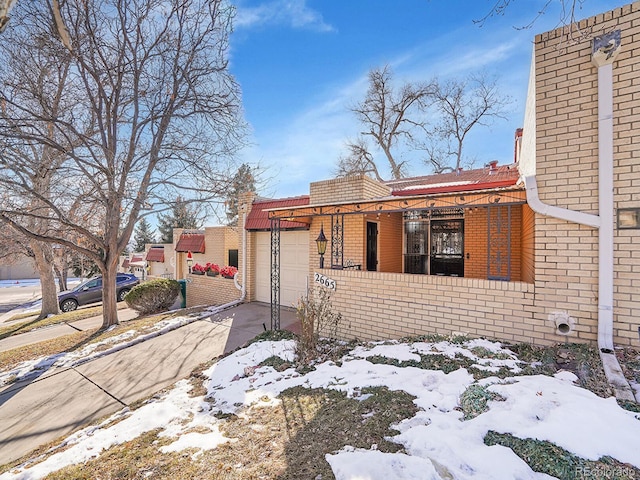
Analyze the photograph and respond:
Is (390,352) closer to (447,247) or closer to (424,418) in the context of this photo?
(424,418)

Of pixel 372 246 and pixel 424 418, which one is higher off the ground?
pixel 372 246

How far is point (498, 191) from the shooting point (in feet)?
13.6

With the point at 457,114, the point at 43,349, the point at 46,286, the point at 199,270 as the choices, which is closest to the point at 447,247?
the point at 199,270

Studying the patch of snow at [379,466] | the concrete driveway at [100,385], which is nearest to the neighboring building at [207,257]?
the concrete driveway at [100,385]

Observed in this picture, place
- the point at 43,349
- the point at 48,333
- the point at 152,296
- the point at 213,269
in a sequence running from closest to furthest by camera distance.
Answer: the point at 43,349 → the point at 48,333 → the point at 152,296 → the point at 213,269

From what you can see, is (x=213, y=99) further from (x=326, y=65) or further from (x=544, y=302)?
(x=544, y=302)

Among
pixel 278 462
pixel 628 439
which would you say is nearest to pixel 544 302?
pixel 628 439

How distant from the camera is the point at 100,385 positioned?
16.0 ft

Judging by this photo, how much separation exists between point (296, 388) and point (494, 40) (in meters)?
6.61

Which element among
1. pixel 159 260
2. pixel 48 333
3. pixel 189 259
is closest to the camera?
pixel 48 333

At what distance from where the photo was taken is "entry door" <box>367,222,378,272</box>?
755 cm

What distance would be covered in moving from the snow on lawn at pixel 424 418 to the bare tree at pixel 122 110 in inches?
219

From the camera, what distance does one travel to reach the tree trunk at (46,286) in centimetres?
1208

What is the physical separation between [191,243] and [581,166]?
14.8 metres
